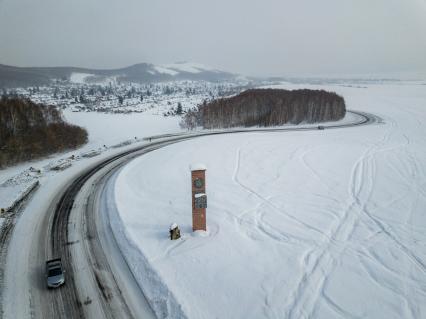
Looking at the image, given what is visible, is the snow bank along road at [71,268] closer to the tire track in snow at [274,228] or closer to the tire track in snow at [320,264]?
the tire track in snow at [320,264]

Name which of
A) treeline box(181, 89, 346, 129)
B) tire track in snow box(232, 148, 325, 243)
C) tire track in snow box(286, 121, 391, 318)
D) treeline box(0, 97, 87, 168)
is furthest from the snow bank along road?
treeline box(181, 89, 346, 129)

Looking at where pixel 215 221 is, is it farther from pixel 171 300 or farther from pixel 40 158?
pixel 40 158

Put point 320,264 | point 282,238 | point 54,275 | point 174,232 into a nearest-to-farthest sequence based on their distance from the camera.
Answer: point 54,275 < point 320,264 < point 174,232 < point 282,238

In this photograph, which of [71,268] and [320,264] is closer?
[320,264]

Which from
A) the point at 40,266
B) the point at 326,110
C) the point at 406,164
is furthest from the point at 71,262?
the point at 326,110

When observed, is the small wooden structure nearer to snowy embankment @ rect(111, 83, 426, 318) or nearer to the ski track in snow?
snowy embankment @ rect(111, 83, 426, 318)

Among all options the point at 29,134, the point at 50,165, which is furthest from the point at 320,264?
the point at 29,134

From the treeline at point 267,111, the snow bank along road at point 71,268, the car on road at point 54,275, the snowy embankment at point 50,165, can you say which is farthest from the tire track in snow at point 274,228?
the treeline at point 267,111

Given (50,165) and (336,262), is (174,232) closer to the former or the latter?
(336,262)
